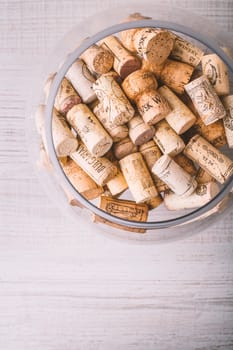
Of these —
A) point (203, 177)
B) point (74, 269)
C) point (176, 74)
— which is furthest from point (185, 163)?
point (74, 269)

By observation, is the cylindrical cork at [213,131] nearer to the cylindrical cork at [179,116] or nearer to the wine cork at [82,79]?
the cylindrical cork at [179,116]

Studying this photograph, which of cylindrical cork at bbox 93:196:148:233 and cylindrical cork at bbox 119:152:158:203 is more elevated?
cylindrical cork at bbox 119:152:158:203

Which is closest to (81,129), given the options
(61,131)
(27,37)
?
(61,131)

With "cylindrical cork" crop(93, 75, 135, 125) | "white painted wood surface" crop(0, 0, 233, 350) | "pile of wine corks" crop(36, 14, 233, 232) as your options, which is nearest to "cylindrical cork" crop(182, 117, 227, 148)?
"pile of wine corks" crop(36, 14, 233, 232)

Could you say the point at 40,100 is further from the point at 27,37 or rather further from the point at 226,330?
the point at 226,330

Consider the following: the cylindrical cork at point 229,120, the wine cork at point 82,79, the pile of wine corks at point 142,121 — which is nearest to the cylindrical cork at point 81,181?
the pile of wine corks at point 142,121

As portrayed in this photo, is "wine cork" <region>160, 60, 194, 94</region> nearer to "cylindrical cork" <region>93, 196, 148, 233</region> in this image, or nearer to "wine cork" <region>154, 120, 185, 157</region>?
"wine cork" <region>154, 120, 185, 157</region>

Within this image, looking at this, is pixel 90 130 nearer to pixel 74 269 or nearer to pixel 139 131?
pixel 139 131
